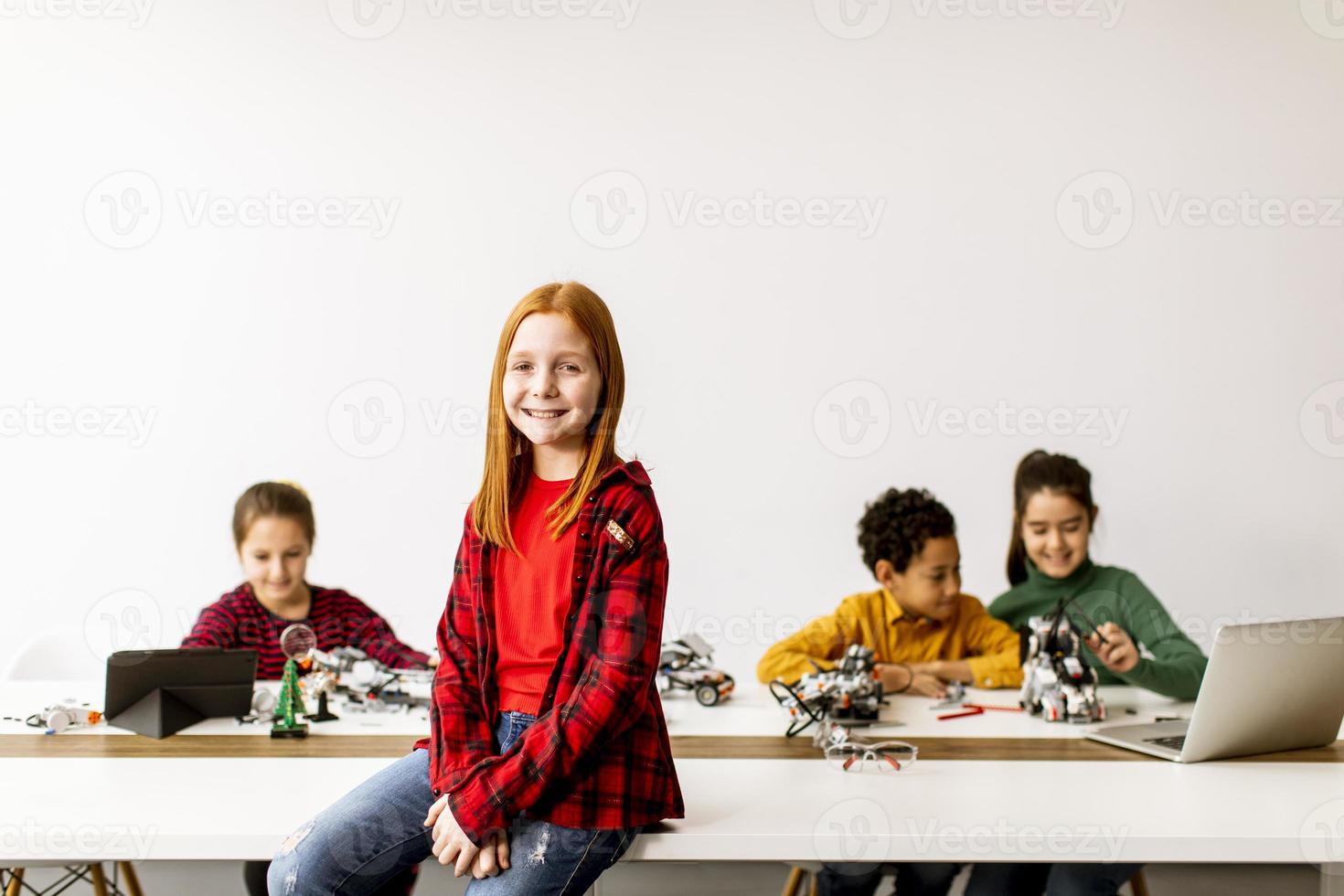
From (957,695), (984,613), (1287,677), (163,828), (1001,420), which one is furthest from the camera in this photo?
(1001,420)

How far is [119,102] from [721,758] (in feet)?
10.7

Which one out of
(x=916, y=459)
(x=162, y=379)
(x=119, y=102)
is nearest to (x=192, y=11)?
(x=119, y=102)

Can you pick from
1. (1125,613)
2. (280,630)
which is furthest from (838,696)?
(280,630)

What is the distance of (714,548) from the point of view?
3830 mm

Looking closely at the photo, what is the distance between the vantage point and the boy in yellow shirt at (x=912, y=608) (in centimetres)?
273

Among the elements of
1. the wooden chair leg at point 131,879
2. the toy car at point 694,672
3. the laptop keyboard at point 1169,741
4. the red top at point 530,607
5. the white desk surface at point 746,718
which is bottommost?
the wooden chair leg at point 131,879

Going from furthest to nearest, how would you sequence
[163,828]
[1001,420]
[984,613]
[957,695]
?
[1001,420]
[984,613]
[957,695]
[163,828]

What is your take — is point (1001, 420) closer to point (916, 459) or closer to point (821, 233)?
point (916, 459)

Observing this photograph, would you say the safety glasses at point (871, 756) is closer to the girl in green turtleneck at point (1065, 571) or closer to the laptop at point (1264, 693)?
the laptop at point (1264, 693)

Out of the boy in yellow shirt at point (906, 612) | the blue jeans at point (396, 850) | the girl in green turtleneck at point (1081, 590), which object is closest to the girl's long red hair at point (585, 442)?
the blue jeans at point (396, 850)

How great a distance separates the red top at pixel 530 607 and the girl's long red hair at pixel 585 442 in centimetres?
2

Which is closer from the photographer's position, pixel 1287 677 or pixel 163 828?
pixel 163 828

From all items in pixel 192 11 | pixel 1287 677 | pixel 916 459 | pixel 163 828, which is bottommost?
pixel 163 828

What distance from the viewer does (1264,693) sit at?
182cm
